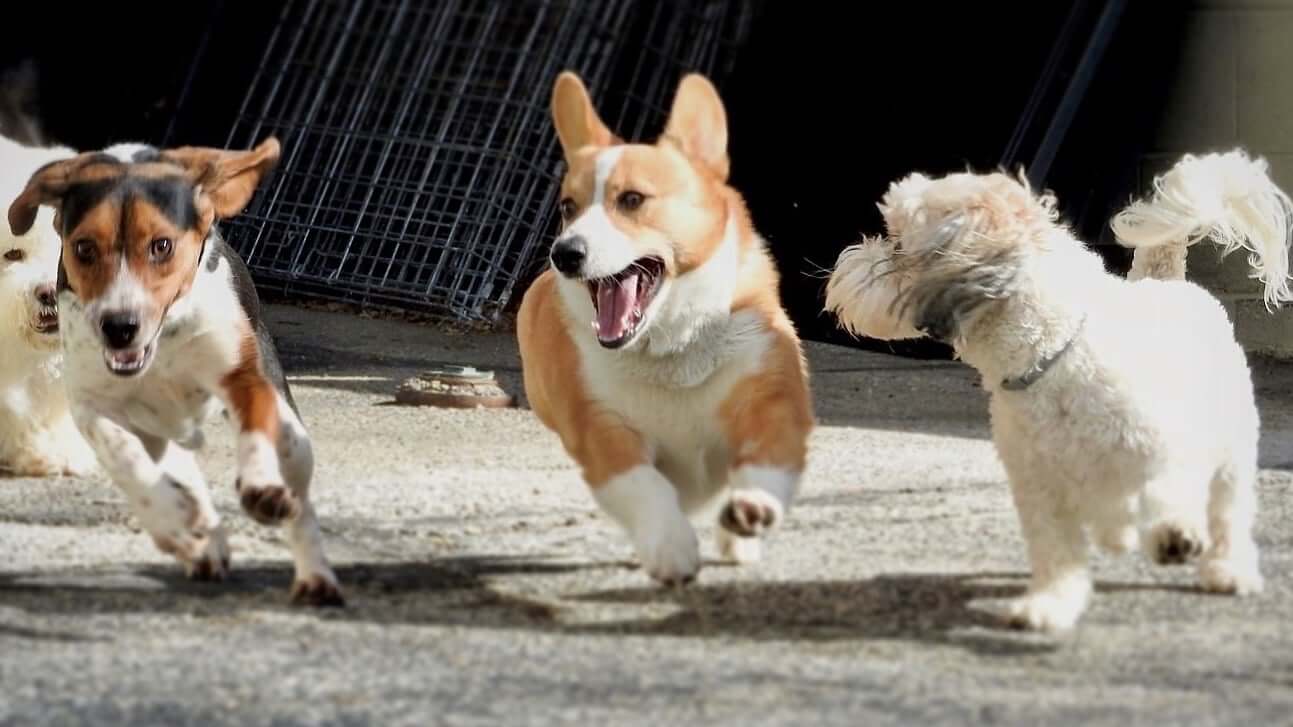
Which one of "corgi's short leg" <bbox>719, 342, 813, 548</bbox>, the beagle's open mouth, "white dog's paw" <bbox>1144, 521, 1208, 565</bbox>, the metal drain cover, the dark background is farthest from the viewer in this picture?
the dark background

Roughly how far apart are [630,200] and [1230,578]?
1.52 metres

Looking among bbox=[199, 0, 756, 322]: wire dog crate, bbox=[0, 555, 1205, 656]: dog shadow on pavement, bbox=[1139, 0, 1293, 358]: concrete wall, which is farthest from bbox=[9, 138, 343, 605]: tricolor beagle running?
bbox=[1139, 0, 1293, 358]: concrete wall

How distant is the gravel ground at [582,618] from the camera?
369cm

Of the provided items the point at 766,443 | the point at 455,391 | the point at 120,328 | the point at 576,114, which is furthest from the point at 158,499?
the point at 455,391

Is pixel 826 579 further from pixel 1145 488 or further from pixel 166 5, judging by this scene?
pixel 166 5

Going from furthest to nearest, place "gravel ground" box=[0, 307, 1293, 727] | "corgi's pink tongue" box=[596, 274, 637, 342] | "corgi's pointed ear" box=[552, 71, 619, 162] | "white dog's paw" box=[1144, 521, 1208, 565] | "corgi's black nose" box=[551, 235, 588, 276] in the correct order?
"corgi's pointed ear" box=[552, 71, 619, 162] < "corgi's pink tongue" box=[596, 274, 637, 342] < "corgi's black nose" box=[551, 235, 588, 276] < "white dog's paw" box=[1144, 521, 1208, 565] < "gravel ground" box=[0, 307, 1293, 727]

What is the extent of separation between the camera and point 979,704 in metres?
3.68

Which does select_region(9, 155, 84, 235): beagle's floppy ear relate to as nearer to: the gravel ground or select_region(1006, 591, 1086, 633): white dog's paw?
the gravel ground

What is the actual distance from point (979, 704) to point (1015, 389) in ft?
3.10

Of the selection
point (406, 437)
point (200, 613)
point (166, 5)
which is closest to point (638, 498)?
point (200, 613)

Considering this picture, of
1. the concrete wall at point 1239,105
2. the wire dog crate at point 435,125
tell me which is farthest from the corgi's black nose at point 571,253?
the wire dog crate at point 435,125

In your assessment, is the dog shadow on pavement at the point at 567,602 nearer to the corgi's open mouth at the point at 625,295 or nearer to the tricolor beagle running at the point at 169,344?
the tricolor beagle running at the point at 169,344

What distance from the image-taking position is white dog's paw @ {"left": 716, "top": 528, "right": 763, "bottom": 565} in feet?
16.2

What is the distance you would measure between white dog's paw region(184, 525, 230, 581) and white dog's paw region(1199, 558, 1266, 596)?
2.09m
